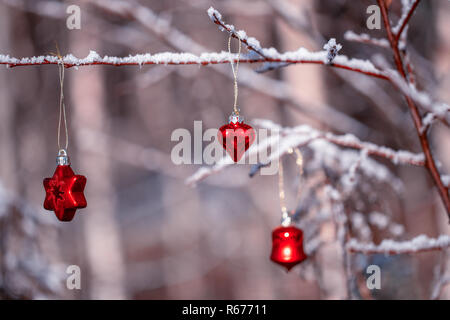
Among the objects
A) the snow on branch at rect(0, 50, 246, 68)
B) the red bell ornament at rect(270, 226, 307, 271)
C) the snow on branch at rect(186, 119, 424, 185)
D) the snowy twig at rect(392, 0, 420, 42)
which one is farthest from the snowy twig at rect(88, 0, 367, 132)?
the red bell ornament at rect(270, 226, 307, 271)

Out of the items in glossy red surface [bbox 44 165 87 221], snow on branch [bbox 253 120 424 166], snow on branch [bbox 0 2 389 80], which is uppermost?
snow on branch [bbox 0 2 389 80]

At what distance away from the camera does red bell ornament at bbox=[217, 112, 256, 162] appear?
4.53 feet

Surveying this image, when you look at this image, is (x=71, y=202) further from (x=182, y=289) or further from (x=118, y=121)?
(x=118, y=121)

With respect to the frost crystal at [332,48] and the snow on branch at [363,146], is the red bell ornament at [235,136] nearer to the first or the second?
the snow on branch at [363,146]

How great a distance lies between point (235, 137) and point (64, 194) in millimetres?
609

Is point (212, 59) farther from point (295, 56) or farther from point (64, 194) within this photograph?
point (64, 194)

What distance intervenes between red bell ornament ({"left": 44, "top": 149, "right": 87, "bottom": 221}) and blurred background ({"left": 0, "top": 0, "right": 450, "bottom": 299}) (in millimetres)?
1036

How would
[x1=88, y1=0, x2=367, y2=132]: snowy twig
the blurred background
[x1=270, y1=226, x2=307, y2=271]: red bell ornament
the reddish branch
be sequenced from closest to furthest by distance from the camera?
the reddish branch
[x1=270, y1=226, x2=307, y2=271]: red bell ornament
[x1=88, y1=0, x2=367, y2=132]: snowy twig
the blurred background

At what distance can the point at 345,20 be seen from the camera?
13.5 ft

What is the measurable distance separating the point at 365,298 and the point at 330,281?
0.21 metres

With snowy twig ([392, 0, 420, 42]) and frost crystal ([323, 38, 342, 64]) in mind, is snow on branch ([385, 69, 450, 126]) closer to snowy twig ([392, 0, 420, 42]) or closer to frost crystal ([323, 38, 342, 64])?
snowy twig ([392, 0, 420, 42])

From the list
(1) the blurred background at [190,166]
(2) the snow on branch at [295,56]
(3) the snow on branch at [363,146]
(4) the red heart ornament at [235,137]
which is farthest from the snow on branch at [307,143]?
(1) the blurred background at [190,166]
